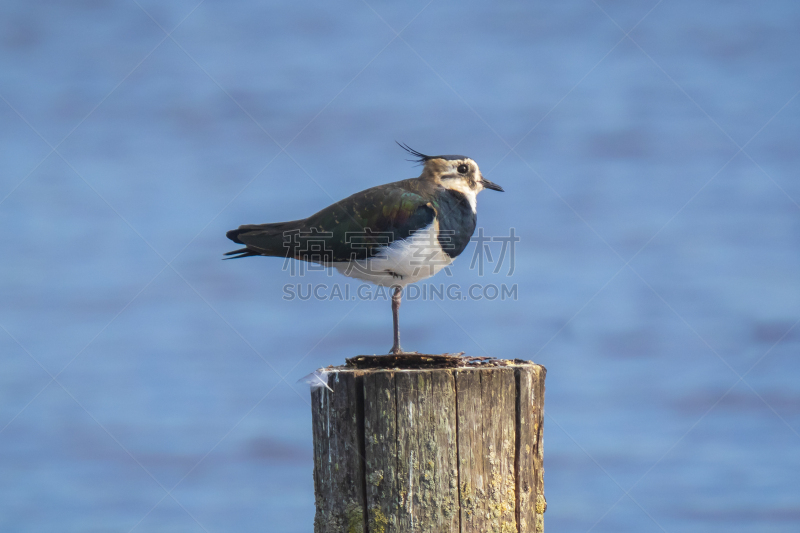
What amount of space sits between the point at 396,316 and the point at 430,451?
2.76 metres

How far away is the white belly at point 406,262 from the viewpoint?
6.76 m

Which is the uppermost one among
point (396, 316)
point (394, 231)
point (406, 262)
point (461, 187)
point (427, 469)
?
point (461, 187)

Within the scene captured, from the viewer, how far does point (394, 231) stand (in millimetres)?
6730

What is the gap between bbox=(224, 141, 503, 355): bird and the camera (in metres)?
6.77

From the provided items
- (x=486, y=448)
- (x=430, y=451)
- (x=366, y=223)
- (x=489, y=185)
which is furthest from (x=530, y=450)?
(x=489, y=185)

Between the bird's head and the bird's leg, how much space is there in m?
1.14

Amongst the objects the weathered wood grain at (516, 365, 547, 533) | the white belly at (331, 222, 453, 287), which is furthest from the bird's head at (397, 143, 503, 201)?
the weathered wood grain at (516, 365, 547, 533)

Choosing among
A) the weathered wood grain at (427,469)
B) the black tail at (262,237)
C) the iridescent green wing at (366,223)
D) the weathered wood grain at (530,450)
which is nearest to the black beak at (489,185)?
the iridescent green wing at (366,223)

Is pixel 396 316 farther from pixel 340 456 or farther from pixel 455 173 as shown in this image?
pixel 340 456

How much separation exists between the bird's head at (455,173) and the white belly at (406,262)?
2.34 ft

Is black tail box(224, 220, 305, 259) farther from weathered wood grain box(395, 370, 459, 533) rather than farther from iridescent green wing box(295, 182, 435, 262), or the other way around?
weathered wood grain box(395, 370, 459, 533)

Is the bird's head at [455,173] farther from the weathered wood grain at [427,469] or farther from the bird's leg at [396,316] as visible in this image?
the weathered wood grain at [427,469]

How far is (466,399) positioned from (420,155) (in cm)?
388

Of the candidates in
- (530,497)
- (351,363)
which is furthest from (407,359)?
(530,497)
